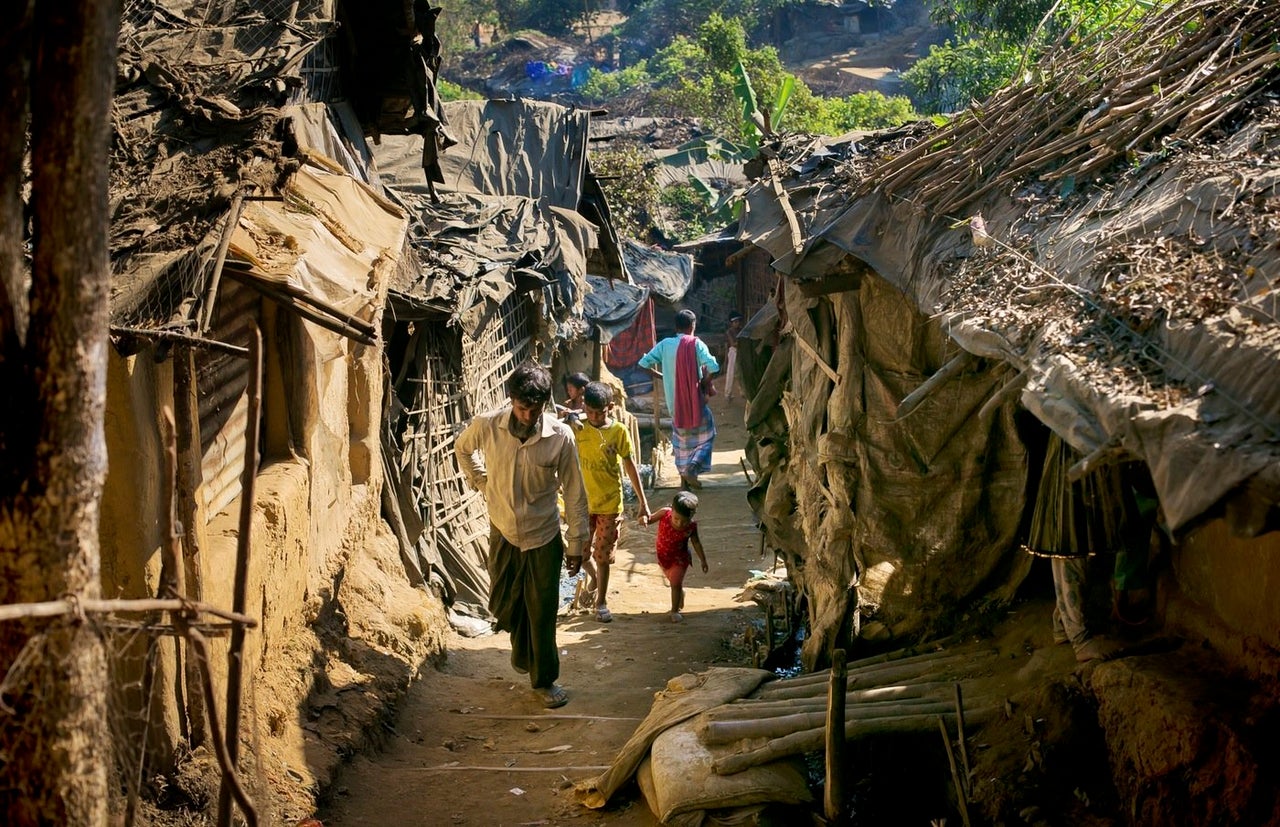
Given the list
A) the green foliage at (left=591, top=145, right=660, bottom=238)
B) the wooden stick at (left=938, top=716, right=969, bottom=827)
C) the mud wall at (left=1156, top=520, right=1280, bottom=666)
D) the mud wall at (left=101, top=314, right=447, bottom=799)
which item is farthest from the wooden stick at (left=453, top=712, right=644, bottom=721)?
the green foliage at (left=591, top=145, right=660, bottom=238)

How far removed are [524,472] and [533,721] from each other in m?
1.59

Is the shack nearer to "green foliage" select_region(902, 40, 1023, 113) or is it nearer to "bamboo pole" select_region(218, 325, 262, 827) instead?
"bamboo pole" select_region(218, 325, 262, 827)

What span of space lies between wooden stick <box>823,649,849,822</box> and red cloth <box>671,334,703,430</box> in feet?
30.1

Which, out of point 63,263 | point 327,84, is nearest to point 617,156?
point 327,84

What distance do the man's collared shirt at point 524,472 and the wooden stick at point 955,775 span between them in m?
2.73

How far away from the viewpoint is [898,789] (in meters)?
5.89

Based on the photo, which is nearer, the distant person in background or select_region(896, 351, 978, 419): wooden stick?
select_region(896, 351, 978, 419): wooden stick

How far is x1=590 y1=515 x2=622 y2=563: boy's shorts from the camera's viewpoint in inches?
386

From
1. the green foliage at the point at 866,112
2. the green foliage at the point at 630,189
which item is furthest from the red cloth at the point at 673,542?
the green foliage at the point at 866,112

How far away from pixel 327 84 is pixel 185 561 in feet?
15.7

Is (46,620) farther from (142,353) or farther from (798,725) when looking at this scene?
(798,725)

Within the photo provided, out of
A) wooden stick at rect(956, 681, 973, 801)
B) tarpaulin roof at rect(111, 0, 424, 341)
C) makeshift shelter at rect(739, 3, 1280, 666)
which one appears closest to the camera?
makeshift shelter at rect(739, 3, 1280, 666)

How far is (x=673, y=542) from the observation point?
9711 mm

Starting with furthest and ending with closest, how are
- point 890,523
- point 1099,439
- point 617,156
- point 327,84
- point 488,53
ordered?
point 488,53, point 617,156, point 327,84, point 890,523, point 1099,439
